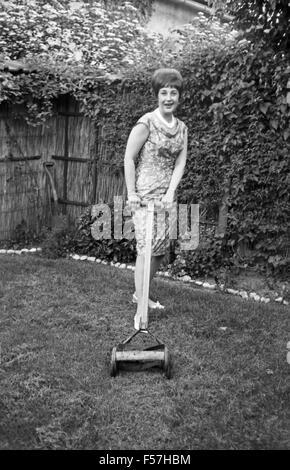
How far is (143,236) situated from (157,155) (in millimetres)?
596

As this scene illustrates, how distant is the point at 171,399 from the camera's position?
10.4ft

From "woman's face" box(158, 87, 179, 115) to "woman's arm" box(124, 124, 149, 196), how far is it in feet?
0.62

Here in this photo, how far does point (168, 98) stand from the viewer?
3807 mm

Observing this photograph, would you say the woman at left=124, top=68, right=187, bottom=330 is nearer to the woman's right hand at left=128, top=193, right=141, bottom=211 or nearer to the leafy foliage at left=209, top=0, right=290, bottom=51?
the woman's right hand at left=128, top=193, right=141, bottom=211

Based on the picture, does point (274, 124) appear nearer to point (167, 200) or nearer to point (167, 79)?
point (167, 79)

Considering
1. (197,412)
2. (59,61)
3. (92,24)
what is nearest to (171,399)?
(197,412)

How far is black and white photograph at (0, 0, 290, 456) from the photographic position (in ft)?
9.82

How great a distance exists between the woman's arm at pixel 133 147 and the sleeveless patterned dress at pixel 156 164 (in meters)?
0.04

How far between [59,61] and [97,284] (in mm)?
3723

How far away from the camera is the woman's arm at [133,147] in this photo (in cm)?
388

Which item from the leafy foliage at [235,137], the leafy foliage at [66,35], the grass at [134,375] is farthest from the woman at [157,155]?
the leafy foliage at [66,35]

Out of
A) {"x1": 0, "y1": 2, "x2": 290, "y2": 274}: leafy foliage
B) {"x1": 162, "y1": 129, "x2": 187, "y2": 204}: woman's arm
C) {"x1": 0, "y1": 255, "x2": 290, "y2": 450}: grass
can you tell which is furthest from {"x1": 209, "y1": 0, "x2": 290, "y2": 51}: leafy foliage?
{"x1": 0, "y1": 255, "x2": 290, "y2": 450}: grass

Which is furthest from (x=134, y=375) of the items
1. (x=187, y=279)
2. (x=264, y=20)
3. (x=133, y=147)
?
(x=264, y=20)
